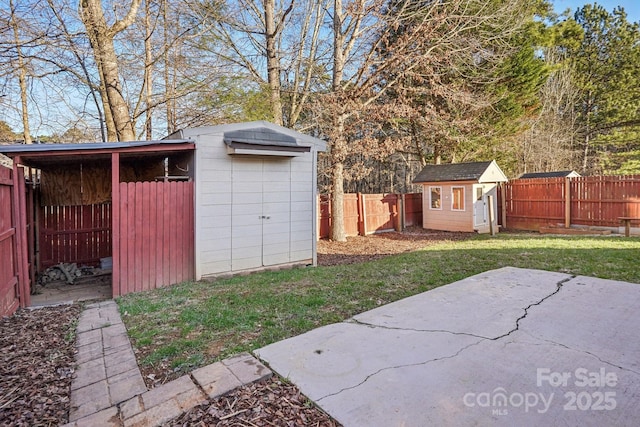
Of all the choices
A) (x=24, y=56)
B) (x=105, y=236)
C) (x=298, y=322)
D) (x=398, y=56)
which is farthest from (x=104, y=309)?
(x=398, y=56)

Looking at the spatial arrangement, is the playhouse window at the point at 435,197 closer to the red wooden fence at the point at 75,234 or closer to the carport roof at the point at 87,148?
the carport roof at the point at 87,148

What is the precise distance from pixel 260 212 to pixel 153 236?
175 cm

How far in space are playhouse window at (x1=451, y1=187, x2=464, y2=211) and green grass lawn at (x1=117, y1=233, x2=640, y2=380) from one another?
467cm

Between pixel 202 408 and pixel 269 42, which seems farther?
pixel 269 42

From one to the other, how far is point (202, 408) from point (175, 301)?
2542mm

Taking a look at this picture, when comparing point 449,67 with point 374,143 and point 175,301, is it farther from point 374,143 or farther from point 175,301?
point 175,301

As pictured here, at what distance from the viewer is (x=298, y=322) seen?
131 inches

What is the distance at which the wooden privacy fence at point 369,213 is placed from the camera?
1091cm

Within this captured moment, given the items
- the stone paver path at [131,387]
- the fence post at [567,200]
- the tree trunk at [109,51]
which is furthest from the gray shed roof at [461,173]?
the stone paver path at [131,387]

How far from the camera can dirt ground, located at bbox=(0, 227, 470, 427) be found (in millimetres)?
1915

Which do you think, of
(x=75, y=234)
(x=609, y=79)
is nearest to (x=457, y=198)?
(x=75, y=234)

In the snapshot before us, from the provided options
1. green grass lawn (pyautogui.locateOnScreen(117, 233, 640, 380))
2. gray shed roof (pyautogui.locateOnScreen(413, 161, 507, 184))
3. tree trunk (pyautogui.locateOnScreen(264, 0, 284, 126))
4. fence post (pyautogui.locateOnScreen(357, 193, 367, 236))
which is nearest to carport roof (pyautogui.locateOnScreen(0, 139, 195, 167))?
green grass lawn (pyautogui.locateOnScreen(117, 233, 640, 380))

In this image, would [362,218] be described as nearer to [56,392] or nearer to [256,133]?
[256,133]

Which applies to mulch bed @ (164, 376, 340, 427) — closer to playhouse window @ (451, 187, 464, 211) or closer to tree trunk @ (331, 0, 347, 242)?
tree trunk @ (331, 0, 347, 242)
